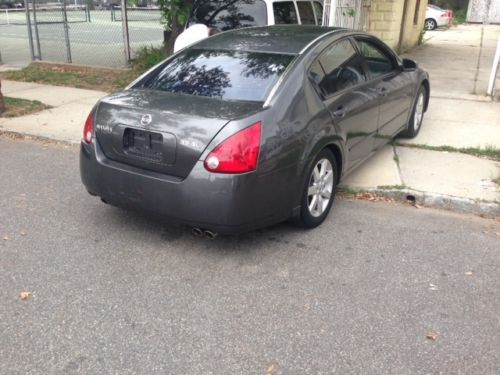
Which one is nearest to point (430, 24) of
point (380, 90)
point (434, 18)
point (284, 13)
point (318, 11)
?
point (434, 18)

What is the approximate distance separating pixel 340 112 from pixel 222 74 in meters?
1.06

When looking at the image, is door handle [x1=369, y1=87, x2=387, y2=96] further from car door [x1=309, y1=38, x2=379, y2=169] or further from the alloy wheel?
the alloy wheel

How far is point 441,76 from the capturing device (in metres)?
11.8

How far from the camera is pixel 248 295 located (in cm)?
338

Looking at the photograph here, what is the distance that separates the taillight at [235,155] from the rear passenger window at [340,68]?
44.3 inches

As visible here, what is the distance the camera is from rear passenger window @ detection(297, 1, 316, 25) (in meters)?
8.84

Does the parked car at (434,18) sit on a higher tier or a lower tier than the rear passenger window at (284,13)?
lower

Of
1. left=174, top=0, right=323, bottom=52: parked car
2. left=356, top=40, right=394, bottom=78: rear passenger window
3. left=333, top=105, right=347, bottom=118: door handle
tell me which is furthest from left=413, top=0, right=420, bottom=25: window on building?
left=333, top=105, right=347, bottom=118: door handle

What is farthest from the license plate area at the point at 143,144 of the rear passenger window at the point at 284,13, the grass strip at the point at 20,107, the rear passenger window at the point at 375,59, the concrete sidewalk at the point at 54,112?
the grass strip at the point at 20,107

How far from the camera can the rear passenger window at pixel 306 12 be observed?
29.0 ft

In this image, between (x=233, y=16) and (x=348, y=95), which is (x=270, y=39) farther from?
(x=233, y=16)

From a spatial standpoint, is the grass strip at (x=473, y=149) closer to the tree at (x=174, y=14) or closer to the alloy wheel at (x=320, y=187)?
the alloy wheel at (x=320, y=187)

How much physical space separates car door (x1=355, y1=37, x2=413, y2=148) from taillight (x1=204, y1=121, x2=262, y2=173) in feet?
6.96

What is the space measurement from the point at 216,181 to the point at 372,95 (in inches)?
91.5
